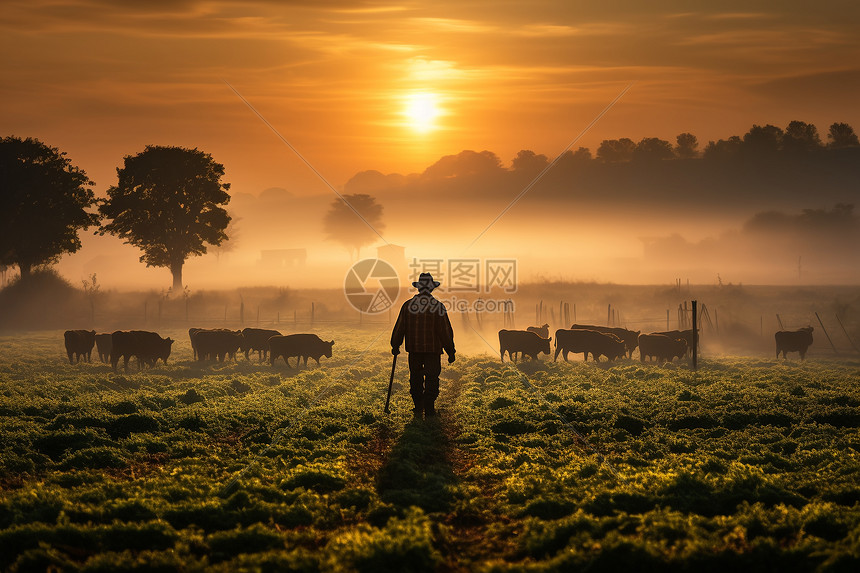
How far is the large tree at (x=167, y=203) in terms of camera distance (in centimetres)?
6838

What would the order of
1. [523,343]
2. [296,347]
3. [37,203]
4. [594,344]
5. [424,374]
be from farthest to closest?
[37,203], [594,344], [523,343], [296,347], [424,374]

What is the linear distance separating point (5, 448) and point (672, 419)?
44.8ft

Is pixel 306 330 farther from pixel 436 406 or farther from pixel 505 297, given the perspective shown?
pixel 436 406

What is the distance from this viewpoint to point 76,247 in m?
67.6

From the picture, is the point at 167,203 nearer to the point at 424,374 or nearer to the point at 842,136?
the point at 424,374

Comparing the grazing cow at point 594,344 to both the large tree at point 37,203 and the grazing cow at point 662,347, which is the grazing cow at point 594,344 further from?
the large tree at point 37,203

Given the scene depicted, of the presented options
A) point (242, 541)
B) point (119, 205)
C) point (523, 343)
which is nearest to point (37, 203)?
point (119, 205)

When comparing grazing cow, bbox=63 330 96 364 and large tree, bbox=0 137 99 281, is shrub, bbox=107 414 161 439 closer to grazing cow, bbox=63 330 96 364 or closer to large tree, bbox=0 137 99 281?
grazing cow, bbox=63 330 96 364

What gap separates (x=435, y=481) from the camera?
1162 centimetres

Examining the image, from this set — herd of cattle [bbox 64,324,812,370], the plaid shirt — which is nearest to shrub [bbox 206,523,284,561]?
the plaid shirt

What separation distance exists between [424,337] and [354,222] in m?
144

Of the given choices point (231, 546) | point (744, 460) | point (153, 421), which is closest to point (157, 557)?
point (231, 546)

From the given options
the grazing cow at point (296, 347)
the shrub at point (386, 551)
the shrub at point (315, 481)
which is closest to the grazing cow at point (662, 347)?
the grazing cow at point (296, 347)

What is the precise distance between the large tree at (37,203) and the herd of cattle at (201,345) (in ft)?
97.0
